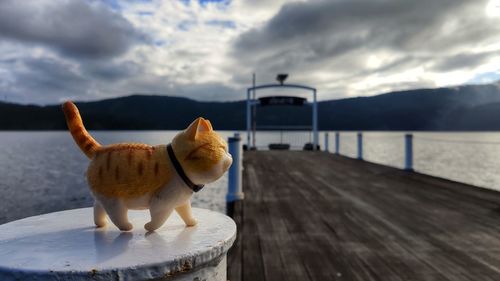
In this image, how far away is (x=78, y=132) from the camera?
183 cm

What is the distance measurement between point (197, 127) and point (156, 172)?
0.29 meters

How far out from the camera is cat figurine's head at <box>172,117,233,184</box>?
5.35 feet

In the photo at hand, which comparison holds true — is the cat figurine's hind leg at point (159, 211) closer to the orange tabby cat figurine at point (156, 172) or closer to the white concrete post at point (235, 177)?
the orange tabby cat figurine at point (156, 172)

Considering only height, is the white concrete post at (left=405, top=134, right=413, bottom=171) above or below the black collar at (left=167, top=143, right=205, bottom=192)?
below

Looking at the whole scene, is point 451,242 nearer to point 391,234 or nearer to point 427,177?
point 391,234

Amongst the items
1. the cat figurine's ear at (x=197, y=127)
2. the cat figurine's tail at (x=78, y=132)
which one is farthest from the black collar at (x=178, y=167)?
the cat figurine's tail at (x=78, y=132)

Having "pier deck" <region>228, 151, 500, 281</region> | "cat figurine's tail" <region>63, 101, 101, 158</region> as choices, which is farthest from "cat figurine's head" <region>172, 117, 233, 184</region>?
"pier deck" <region>228, 151, 500, 281</region>

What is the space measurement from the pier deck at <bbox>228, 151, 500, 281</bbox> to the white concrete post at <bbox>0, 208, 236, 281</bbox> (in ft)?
5.59

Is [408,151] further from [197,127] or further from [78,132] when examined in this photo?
[78,132]

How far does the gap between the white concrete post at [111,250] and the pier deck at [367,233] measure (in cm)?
171

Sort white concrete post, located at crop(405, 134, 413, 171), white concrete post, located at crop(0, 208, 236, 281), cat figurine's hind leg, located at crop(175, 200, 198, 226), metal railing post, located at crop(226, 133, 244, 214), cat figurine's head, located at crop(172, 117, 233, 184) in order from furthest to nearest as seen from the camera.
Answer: white concrete post, located at crop(405, 134, 413, 171) → metal railing post, located at crop(226, 133, 244, 214) → cat figurine's hind leg, located at crop(175, 200, 198, 226) → cat figurine's head, located at crop(172, 117, 233, 184) → white concrete post, located at crop(0, 208, 236, 281)

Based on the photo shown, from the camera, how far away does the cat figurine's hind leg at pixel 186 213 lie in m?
1.77

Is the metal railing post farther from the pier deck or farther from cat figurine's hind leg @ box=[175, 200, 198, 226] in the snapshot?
cat figurine's hind leg @ box=[175, 200, 198, 226]

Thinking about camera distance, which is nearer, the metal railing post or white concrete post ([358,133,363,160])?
the metal railing post
